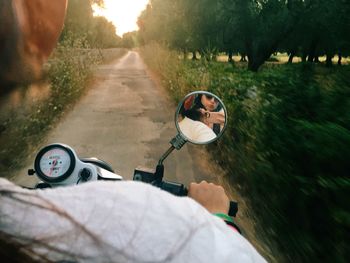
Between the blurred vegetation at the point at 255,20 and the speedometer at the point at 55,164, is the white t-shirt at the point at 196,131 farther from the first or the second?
the blurred vegetation at the point at 255,20

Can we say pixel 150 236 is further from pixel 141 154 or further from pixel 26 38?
pixel 141 154

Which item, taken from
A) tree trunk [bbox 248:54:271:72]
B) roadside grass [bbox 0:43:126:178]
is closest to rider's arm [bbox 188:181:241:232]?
roadside grass [bbox 0:43:126:178]

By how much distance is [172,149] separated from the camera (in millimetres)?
1631

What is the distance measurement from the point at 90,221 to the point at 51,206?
0.08 m

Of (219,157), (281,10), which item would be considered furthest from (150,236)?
(281,10)

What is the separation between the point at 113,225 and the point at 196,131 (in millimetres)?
786

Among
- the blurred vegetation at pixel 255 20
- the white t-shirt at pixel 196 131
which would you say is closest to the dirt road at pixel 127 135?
the white t-shirt at pixel 196 131

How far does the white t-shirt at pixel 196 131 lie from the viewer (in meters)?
1.54

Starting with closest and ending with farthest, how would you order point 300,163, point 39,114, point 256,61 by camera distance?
1. point 300,163
2. point 39,114
3. point 256,61

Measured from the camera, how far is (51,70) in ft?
37.2

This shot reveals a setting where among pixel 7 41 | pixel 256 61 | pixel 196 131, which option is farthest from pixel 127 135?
pixel 256 61

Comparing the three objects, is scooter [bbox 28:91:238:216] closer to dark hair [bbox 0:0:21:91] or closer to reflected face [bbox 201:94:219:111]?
reflected face [bbox 201:94:219:111]

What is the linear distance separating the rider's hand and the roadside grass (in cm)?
198

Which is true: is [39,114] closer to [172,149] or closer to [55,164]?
[55,164]
